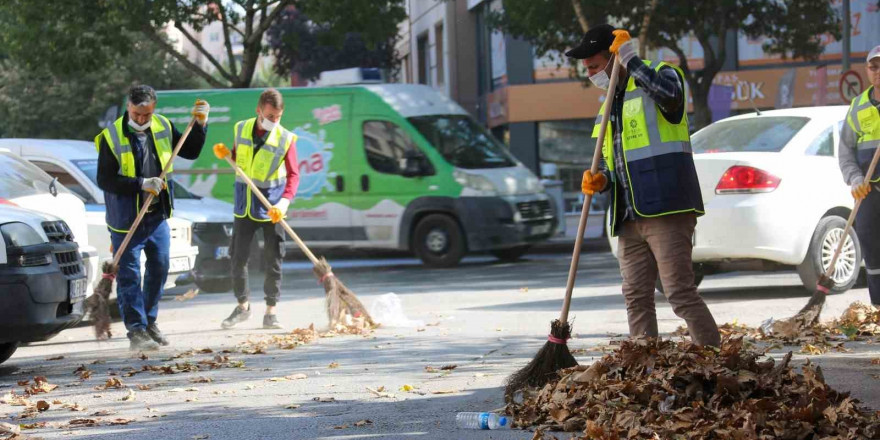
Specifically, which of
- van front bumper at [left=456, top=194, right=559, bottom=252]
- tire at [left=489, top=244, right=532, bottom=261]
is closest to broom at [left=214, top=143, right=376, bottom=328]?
van front bumper at [left=456, top=194, right=559, bottom=252]

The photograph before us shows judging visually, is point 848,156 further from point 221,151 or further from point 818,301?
point 221,151

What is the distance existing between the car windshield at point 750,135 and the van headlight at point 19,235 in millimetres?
5722

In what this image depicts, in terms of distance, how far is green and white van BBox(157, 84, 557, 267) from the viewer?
57.4ft

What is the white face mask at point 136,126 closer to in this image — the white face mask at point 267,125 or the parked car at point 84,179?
the white face mask at point 267,125

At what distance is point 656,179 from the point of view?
6121 mm

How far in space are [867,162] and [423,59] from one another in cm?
3226

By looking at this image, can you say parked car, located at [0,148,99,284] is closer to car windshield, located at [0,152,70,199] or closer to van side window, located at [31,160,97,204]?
car windshield, located at [0,152,70,199]

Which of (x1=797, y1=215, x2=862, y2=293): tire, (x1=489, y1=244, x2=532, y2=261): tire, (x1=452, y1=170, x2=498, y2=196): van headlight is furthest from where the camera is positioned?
(x1=489, y1=244, x2=532, y2=261): tire

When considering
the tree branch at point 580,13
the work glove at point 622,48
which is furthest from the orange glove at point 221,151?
the tree branch at point 580,13

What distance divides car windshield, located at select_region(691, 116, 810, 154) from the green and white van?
236 inches

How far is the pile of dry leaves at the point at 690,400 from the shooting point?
487cm

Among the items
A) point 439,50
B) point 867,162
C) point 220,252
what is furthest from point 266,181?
point 439,50

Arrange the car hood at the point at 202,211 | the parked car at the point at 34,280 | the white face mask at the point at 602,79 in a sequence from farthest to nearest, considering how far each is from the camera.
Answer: the car hood at the point at 202,211 < the parked car at the point at 34,280 < the white face mask at the point at 602,79

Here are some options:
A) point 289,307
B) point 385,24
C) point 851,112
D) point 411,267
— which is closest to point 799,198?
point 851,112
